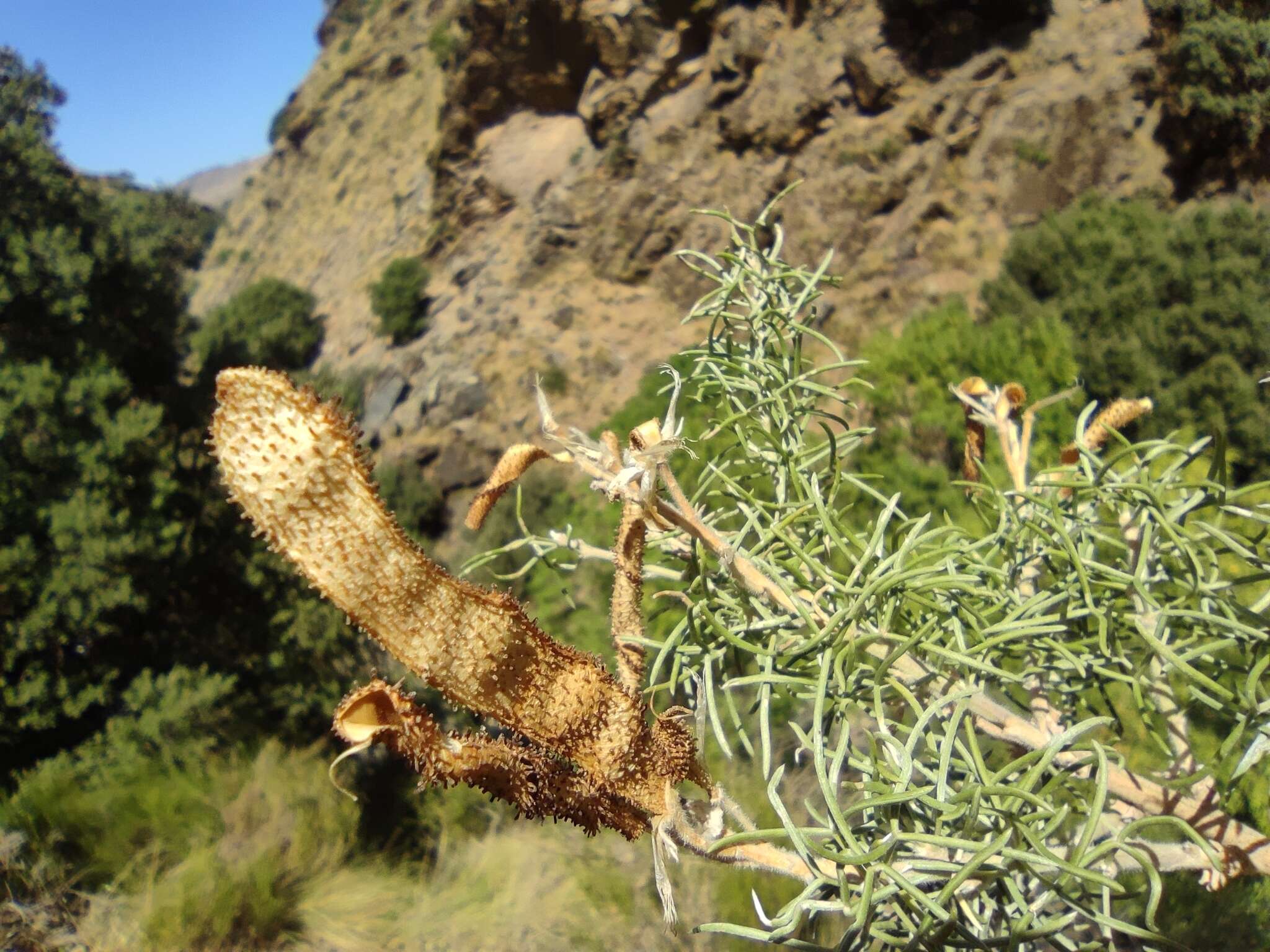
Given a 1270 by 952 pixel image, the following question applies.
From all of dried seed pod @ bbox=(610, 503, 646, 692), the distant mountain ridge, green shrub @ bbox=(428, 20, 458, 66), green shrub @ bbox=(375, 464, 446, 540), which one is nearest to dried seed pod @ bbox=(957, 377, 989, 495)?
dried seed pod @ bbox=(610, 503, 646, 692)

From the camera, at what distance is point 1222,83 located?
589 cm

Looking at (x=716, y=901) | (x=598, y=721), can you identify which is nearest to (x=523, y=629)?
(x=598, y=721)

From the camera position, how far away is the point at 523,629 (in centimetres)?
45

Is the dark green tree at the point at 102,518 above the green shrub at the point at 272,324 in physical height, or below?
below

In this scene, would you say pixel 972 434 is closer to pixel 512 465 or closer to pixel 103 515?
pixel 512 465

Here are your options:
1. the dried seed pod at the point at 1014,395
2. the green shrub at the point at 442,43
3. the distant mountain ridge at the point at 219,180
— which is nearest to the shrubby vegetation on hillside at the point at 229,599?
the dried seed pod at the point at 1014,395

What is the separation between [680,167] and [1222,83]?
4.79m

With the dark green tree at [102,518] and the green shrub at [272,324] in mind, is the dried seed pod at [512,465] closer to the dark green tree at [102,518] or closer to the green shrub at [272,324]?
the dark green tree at [102,518]

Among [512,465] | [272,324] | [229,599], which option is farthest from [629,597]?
[272,324]

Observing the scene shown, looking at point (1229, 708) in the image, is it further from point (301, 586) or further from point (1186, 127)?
point (1186, 127)

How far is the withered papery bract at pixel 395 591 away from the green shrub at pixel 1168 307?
469cm

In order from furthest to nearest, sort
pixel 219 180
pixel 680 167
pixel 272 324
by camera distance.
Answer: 1. pixel 219 180
2. pixel 272 324
3. pixel 680 167

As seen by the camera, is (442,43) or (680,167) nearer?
(680,167)

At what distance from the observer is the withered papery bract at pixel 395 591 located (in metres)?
0.37
